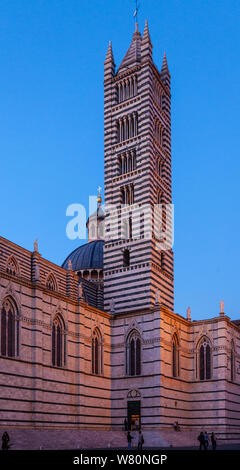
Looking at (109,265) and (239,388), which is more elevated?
(109,265)

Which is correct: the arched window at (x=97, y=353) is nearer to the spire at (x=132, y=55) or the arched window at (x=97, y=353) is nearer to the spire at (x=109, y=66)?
the spire at (x=109, y=66)

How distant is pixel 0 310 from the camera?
3228 centimetres

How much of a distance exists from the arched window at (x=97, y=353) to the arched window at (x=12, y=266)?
22.0ft

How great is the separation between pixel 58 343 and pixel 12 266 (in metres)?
6.34

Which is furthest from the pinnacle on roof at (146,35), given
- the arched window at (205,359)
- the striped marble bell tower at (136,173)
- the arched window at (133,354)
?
the arched window at (205,359)

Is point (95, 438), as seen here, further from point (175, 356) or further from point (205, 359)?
point (205, 359)

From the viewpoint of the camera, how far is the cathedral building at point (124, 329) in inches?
1337

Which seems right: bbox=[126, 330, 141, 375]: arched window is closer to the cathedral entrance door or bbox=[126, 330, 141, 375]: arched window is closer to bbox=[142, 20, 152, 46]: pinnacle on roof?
the cathedral entrance door

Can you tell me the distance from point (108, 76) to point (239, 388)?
2664cm

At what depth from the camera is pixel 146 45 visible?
47.3m

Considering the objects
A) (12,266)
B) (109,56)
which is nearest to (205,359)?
(12,266)
